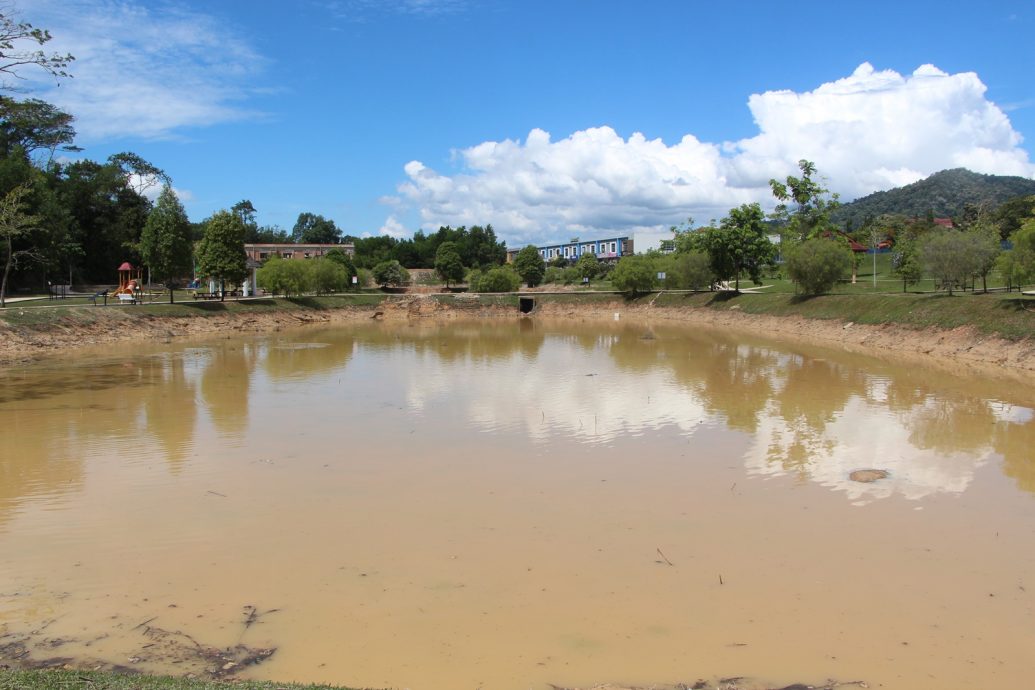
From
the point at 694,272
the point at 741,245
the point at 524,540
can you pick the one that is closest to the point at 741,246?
the point at 741,245

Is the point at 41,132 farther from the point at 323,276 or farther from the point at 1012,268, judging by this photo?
the point at 1012,268

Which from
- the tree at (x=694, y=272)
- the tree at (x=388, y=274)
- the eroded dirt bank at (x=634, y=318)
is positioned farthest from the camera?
the tree at (x=388, y=274)

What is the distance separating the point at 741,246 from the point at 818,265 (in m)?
14.0

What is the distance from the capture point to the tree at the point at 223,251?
2126 inches

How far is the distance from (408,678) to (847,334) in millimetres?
39672

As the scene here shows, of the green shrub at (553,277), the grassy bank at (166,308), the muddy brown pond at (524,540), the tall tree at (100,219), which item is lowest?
the muddy brown pond at (524,540)

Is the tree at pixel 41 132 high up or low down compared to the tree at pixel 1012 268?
up

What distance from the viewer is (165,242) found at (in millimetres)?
49125

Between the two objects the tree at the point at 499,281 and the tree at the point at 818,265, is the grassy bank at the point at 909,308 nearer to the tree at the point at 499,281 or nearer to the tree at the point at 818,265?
the tree at the point at 818,265

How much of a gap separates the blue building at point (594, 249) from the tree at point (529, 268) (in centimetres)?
2202

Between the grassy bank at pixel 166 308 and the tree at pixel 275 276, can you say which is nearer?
the grassy bank at pixel 166 308

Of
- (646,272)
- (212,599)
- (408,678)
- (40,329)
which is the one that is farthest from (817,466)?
(646,272)

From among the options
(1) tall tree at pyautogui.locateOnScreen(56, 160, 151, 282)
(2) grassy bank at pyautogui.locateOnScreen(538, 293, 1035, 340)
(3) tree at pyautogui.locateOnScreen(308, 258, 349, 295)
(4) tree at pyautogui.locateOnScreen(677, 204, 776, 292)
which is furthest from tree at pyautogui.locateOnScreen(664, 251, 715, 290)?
(1) tall tree at pyautogui.locateOnScreen(56, 160, 151, 282)

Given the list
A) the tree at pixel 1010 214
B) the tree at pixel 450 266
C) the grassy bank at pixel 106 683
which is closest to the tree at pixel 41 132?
the tree at pixel 450 266
